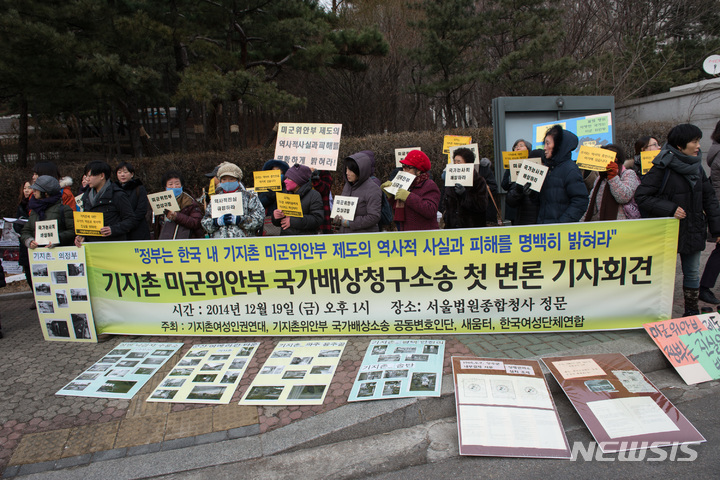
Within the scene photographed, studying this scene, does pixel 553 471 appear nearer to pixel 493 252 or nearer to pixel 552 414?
pixel 552 414

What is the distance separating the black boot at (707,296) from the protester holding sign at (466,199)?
93.2 inches

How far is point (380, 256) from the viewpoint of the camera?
4.36 m

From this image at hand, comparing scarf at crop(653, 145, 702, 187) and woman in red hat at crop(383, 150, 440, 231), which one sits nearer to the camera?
scarf at crop(653, 145, 702, 187)

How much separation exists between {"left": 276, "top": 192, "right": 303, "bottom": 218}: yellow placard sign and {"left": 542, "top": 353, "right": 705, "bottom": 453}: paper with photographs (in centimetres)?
280

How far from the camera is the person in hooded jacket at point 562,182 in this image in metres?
4.67

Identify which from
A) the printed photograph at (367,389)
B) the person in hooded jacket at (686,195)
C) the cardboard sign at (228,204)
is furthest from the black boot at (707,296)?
the cardboard sign at (228,204)

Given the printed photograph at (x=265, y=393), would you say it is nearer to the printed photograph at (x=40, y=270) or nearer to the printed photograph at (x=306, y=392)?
the printed photograph at (x=306, y=392)

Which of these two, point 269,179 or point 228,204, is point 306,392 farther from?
point 269,179

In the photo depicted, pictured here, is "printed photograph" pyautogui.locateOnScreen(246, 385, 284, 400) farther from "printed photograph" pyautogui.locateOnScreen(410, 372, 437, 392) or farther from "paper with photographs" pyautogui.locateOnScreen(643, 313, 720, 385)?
"paper with photographs" pyautogui.locateOnScreen(643, 313, 720, 385)

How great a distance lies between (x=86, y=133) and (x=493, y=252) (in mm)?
31891

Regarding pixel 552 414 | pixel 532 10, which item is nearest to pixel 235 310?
pixel 552 414

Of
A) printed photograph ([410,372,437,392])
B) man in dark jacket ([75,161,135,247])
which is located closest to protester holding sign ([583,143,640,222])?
printed photograph ([410,372,437,392])

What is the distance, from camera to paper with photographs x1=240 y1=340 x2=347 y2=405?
11.6 ft

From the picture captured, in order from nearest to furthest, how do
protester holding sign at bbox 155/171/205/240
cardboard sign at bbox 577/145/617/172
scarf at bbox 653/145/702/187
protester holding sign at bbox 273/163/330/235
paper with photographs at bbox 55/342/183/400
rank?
paper with photographs at bbox 55/342/183/400
scarf at bbox 653/145/702/187
cardboard sign at bbox 577/145/617/172
protester holding sign at bbox 273/163/330/235
protester holding sign at bbox 155/171/205/240
